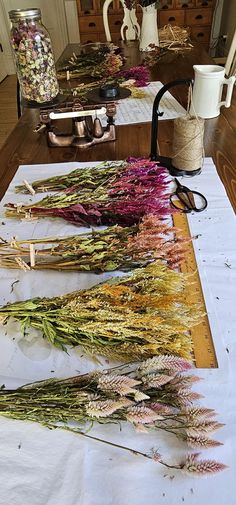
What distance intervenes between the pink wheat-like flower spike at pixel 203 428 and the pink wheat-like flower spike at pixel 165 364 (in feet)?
0.25

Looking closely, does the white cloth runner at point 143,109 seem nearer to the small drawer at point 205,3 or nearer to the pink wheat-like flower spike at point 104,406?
the pink wheat-like flower spike at point 104,406

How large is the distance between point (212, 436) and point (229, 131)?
107 centimetres

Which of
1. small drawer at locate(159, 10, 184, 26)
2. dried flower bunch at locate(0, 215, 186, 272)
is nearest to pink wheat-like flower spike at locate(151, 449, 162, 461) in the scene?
dried flower bunch at locate(0, 215, 186, 272)

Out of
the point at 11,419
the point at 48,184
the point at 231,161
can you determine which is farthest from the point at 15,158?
the point at 11,419

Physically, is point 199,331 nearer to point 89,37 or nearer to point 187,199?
point 187,199

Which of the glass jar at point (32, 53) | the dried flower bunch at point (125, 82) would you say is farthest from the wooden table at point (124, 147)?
the dried flower bunch at point (125, 82)

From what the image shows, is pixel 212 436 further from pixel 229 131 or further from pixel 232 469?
pixel 229 131

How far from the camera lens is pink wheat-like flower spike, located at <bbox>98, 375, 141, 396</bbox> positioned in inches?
18.4

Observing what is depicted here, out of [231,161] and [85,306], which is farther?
[231,161]

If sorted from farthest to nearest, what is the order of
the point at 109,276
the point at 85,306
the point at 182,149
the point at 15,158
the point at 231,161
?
the point at 15,158 < the point at 231,161 < the point at 182,149 < the point at 109,276 < the point at 85,306

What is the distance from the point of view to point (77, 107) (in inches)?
44.5

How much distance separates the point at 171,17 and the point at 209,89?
8.46ft

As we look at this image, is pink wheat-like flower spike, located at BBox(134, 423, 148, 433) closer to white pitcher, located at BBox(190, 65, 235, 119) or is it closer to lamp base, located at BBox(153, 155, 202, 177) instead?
lamp base, located at BBox(153, 155, 202, 177)

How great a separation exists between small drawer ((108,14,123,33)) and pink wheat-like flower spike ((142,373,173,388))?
3605mm
